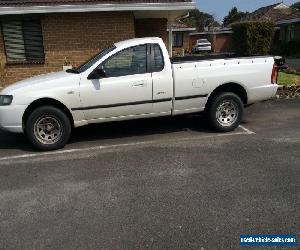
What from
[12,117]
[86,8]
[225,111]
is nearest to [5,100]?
[12,117]

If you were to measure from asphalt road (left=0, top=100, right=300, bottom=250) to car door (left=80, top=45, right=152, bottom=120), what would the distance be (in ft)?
2.10

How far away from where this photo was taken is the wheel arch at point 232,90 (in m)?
7.32

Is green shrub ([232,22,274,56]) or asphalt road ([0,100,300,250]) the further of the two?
green shrub ([232,22,274,56])

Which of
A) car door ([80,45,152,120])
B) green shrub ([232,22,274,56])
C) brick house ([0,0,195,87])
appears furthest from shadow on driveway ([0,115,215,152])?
green shrub ([232,22,274,56])

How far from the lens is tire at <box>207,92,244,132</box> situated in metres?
7.29

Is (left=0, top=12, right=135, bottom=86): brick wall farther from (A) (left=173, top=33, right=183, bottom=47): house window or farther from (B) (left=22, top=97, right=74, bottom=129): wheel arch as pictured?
(A) (left=173, top=33, right=183, bottom=47): house window

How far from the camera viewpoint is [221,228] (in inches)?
154

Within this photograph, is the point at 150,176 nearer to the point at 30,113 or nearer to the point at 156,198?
the point at 156,198

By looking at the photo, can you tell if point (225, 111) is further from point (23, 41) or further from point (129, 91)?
point (23, 41)

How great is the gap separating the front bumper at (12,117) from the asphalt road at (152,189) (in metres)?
0.48

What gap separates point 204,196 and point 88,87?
119 inches

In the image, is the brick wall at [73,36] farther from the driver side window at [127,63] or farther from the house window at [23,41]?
the driver side window at [127,63]

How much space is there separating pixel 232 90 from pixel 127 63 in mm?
2216

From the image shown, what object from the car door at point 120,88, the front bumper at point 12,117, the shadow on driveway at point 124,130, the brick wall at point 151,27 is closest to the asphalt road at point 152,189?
the shadow on driveway at point 124,130
